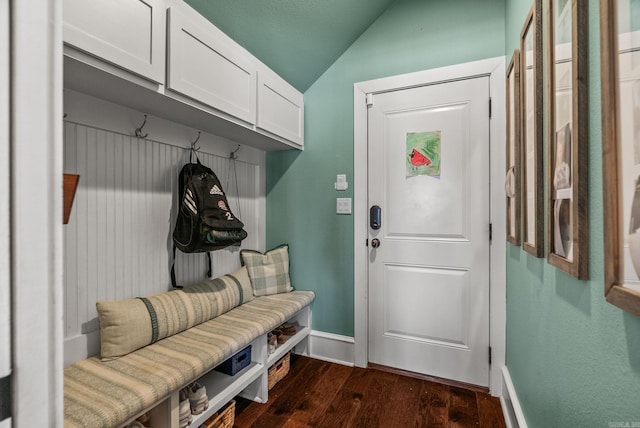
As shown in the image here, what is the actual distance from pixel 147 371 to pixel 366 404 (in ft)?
3.97

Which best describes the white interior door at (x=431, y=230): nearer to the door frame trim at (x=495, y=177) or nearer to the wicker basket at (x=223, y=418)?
the door frame trim at (x=495, y=177)

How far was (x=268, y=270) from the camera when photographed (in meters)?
2.26

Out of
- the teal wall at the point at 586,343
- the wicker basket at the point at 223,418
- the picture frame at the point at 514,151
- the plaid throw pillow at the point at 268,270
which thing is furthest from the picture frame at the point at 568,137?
the plaid throw pillow at the point at 268,270

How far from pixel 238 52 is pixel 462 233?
1744mm

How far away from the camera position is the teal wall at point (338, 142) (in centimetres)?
198

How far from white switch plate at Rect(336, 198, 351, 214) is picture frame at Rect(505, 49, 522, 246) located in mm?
993

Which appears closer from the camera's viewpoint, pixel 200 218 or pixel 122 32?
pixel 122 32

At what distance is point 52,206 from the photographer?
0.44 metres

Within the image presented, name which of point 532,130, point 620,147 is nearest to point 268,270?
point 532,130

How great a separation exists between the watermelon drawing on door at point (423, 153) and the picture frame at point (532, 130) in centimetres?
65

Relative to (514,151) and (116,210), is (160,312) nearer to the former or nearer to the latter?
(116,210)

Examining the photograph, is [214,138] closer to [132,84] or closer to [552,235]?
[132,84]

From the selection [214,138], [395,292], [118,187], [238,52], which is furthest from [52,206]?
[395,292]

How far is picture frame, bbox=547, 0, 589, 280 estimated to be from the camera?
2.29 ft
